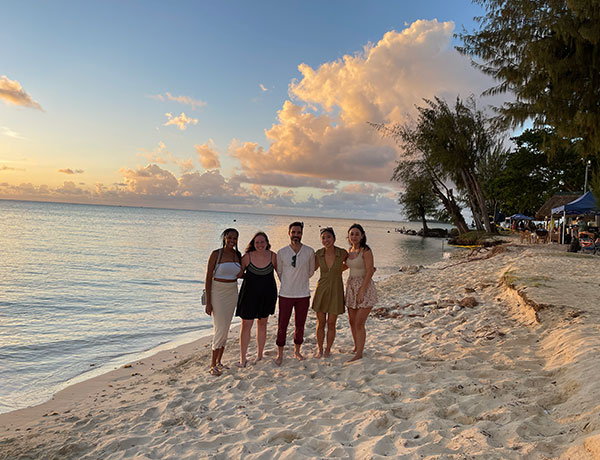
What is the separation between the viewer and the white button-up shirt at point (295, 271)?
205 inches

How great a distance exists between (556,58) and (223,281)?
7406 millimetres

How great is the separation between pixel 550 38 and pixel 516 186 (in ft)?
115

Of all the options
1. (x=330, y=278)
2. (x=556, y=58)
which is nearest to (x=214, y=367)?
(x=330, y=278)

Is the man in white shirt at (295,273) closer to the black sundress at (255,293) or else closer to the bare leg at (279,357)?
the black sundress at (255,293)

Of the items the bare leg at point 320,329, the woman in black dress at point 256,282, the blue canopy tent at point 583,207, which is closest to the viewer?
the woman in black dress at point 256,282

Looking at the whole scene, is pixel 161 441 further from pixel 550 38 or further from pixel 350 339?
pixel 550 38

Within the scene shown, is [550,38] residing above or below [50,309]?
above

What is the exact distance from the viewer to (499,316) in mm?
6973

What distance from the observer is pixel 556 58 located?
7383 millimetres

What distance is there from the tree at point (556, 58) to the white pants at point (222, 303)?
6.83 meters

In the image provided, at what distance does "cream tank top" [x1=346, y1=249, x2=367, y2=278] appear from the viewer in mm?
5207

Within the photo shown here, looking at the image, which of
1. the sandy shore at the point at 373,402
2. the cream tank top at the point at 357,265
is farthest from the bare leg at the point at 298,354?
the cream tank top at the point at 357,265

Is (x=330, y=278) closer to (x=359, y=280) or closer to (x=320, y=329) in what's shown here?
(x=359, y=280)

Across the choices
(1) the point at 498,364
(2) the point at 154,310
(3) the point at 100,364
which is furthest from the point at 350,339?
(2) the point at 154,310
